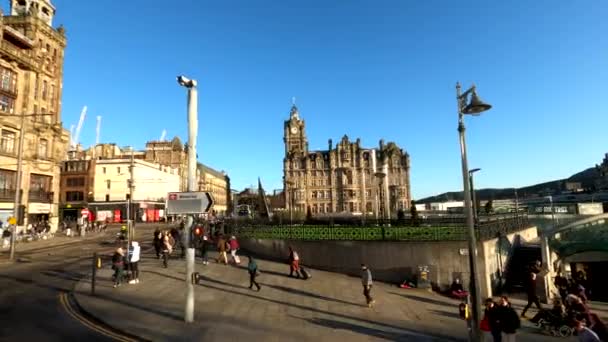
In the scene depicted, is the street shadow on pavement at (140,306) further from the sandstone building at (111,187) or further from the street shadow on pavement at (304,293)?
the sandstone building at (111,187)

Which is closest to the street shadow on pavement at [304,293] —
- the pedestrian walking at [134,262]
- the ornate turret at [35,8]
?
the pedestrian walking at [134,262]

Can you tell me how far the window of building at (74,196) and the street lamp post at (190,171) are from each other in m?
62.3

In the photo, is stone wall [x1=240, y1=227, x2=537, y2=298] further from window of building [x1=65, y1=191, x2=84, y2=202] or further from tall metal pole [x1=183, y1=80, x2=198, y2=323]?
window of building [x1=65, y1=191, x2=84, y2=202]

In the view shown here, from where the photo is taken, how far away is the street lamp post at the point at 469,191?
880 centimetres

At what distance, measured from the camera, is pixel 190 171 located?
10867 millimetres

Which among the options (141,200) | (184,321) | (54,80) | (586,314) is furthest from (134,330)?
(141,200)

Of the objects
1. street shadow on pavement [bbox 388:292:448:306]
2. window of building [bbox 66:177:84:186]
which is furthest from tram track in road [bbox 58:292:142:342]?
window of building [bbox 66:177:84:186]

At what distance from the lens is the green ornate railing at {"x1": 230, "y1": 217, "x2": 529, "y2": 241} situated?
18.4 metres

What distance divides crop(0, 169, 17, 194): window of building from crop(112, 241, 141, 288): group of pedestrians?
29228 millimetres

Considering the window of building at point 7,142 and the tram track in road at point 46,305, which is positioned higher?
the window of building at point 7,142

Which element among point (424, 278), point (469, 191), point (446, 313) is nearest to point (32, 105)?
point (424, 278)

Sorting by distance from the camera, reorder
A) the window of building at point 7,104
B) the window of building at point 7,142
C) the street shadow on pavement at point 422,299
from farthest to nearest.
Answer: the window of building at point 7,104 → the window of building at point 7,142 → the street shadow on pavement at point 422,299

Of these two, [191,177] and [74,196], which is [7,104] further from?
[191,177]

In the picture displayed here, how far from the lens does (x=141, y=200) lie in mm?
67625
